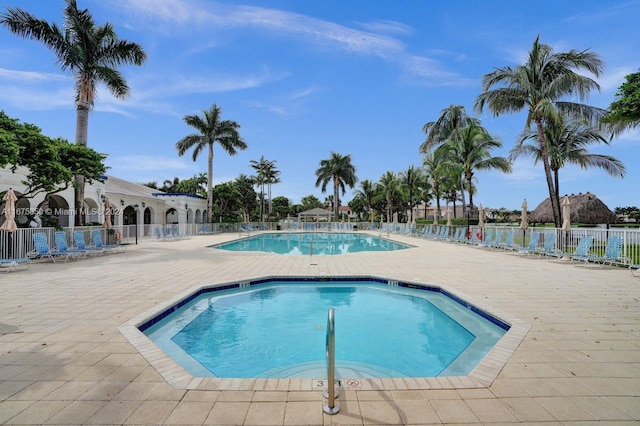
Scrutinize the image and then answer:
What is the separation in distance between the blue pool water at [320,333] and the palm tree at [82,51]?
12.1m

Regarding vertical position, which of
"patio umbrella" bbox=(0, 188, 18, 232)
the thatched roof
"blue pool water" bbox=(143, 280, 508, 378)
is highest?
the thatched roof

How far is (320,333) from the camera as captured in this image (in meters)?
5.55

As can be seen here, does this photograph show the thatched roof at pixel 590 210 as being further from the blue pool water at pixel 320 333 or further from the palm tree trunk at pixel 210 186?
the palm tree trunk at pixel 210 186

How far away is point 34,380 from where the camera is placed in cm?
285

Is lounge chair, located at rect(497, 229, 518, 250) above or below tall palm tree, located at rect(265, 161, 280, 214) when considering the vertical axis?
below

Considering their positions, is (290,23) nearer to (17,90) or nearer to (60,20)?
(17,90)

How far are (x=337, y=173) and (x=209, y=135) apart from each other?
16.0m

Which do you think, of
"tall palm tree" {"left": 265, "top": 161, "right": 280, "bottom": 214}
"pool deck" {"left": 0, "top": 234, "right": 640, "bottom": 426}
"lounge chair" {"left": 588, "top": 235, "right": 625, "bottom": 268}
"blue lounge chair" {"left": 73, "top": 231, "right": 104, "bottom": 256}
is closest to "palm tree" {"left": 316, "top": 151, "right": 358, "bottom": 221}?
"tall palm tree" {"left": 265, "top": 161, "right": 280, "bottom": 214}

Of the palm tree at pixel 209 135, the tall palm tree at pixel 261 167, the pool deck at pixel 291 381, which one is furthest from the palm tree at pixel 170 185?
the pool deck at pixel 291 381

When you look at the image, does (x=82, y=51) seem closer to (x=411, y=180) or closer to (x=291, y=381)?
(x=291, y=381)

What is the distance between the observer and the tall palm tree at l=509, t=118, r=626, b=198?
61.8 ft

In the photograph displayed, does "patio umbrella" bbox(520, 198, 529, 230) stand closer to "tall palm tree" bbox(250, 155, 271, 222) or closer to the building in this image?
the building

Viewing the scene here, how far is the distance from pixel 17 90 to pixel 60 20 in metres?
5.44

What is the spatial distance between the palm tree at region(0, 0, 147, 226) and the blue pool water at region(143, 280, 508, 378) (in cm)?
1206
